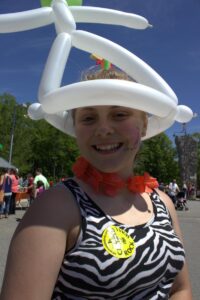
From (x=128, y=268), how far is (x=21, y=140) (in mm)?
42929

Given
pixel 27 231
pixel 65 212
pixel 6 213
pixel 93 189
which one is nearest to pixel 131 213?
pixel 93 189

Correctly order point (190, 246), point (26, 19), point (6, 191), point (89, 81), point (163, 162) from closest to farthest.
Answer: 1. point (89, 81)
2. point (26, 19)
3. point (190, 246)
4. point (6, 191)
5. point (163, 162)

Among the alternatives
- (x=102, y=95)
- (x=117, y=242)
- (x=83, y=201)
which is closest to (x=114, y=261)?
(x=117, y=242)

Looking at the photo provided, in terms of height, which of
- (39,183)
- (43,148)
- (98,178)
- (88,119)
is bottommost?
(98,178)

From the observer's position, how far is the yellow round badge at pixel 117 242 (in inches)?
55.9

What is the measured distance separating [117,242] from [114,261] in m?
0.07

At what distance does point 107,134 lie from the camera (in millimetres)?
1588

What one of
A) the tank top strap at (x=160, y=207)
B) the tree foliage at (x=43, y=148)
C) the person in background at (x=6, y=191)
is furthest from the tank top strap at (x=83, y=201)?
the tree foliage at (x=43, y=148)

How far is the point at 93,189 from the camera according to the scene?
1602mm

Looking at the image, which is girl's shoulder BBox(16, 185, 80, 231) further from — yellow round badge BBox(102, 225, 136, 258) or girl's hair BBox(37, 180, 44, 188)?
girl's hair BBox(37, 180, 44, 188)

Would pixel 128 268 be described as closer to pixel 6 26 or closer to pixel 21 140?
pixel 6 26

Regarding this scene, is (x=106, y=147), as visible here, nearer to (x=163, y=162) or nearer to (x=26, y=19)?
(x=26, y=19)

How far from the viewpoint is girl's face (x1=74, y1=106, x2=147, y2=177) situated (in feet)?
5.21

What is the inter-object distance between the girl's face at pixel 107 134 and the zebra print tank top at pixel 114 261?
16 centimetres
